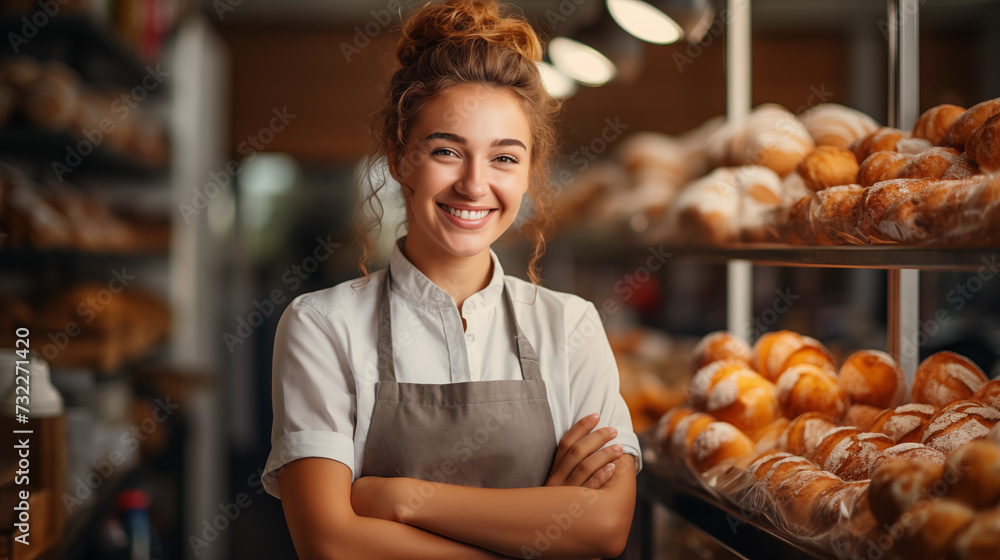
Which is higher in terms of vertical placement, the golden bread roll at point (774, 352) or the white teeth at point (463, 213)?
the white teeth at point (463, 213)

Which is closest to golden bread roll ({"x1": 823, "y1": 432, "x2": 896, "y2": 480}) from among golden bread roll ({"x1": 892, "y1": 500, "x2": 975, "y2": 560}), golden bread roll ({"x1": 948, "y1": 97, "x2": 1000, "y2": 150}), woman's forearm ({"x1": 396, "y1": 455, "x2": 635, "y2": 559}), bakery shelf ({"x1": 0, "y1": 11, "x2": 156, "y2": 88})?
golden bread roll ({"x1": 892, "y1": 500, "x2": 975, "y2": 560})

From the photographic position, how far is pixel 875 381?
1.19m

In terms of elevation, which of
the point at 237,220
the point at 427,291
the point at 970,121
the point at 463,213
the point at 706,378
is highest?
the point at 237,220

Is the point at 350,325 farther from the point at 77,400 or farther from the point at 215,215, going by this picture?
the point at 215,215

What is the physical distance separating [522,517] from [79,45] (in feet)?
8.69

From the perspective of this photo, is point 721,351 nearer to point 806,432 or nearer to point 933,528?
point 806,432

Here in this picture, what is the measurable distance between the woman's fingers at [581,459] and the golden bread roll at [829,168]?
0.55 metres

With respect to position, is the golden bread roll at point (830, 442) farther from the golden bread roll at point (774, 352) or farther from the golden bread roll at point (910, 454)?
the golden bread roll at point (774, 352)

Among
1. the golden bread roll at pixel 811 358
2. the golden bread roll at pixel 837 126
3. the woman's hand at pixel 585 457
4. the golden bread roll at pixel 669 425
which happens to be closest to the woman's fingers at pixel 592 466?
the woman's hand at pixel 585 457

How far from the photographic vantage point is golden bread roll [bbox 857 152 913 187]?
3.34 feet

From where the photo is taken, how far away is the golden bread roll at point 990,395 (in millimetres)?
966

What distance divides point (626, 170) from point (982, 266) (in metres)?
1.96

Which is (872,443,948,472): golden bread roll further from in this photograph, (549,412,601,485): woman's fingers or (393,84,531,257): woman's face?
(393,84,531,257): woman's face

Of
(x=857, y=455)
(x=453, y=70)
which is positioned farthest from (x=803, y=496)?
(x=453, y=70)
